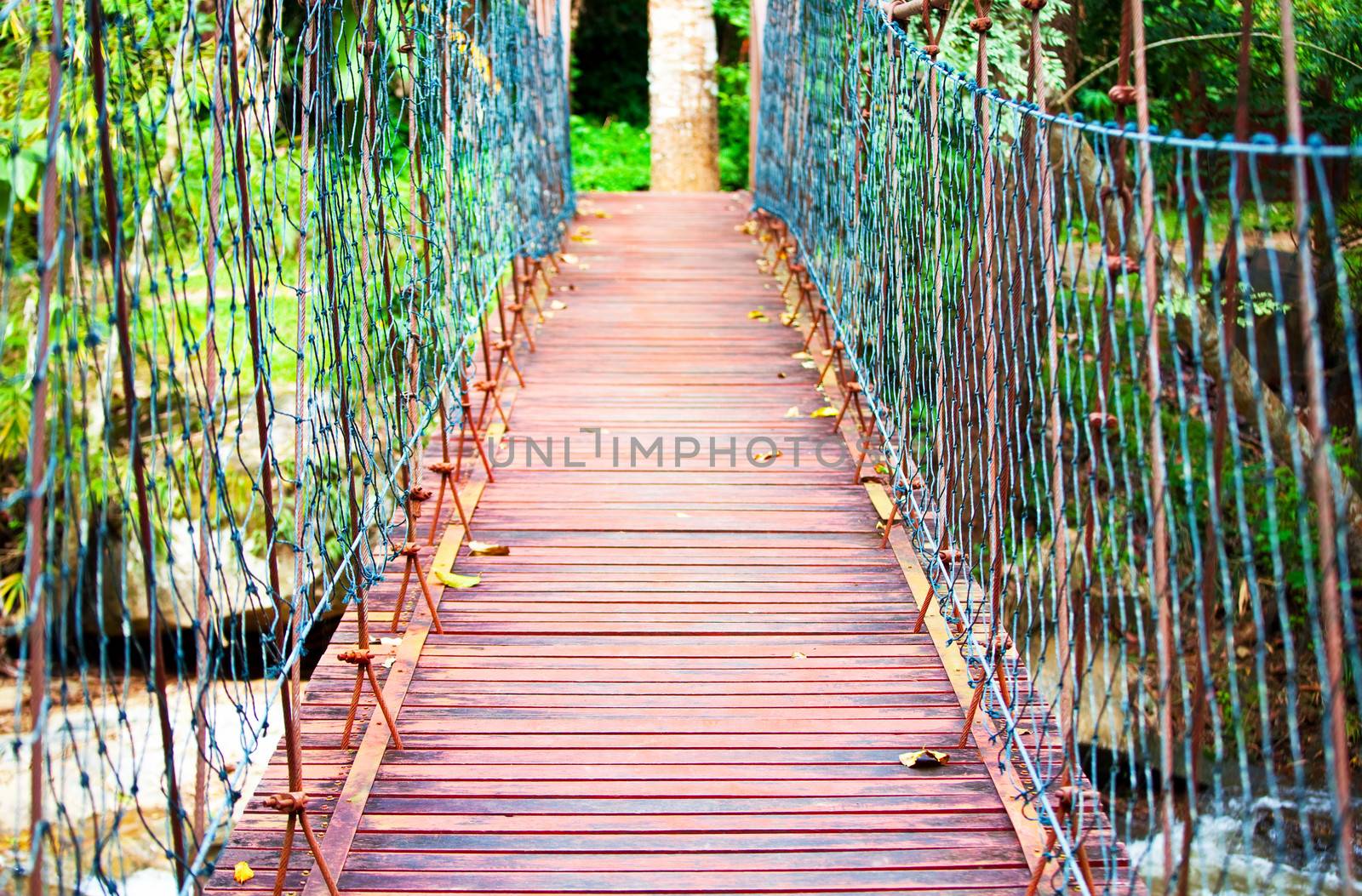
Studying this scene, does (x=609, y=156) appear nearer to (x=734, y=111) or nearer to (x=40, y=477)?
(x=734, y=111)

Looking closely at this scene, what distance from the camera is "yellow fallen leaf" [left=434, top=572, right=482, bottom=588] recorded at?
2.87 metres

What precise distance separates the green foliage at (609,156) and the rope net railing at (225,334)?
2883 millimetres

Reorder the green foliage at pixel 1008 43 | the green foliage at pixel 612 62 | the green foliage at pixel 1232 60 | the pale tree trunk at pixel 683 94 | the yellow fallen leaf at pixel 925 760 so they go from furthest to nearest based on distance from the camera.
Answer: the green foliage at pixel 612 62
the pale tree trunk at pixel 683 94
the green foliage at pixel 1008 43
the green foliage at pixel 1232 60
the yellow fallen leaf at pixel 925 760

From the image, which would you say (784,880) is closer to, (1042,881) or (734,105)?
(1042,881)

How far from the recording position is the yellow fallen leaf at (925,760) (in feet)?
7.39

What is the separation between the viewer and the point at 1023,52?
4820 millimetres

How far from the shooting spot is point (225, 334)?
5777mm

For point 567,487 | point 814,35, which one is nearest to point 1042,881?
point 567,487

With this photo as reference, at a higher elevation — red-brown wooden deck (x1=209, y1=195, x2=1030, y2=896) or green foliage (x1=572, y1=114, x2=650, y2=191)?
green foliage (x1=572, y1=114, x2=650, y2=191)

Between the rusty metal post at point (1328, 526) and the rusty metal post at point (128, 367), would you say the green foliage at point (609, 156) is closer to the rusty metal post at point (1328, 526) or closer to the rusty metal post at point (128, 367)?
the rusty metal post at point (128, 367)

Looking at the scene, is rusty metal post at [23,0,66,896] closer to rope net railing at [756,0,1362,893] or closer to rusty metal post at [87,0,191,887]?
rusty metal post at [87,0,191,887]

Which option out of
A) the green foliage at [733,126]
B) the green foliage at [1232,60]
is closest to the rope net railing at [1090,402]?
the green foliage at [1232,60]

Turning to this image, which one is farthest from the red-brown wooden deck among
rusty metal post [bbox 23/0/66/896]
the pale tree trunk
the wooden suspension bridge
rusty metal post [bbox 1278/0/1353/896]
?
the pale tree trunk

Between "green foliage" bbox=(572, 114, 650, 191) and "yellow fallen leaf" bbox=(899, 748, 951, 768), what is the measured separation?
27.7 feet
